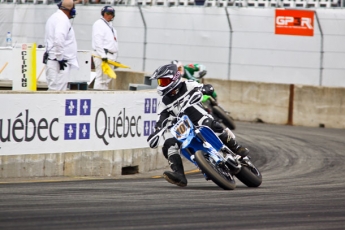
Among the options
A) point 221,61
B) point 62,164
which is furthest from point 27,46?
point 221,61

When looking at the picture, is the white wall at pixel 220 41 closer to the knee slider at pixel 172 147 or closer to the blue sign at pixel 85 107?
the blue sign at pixel 85 107

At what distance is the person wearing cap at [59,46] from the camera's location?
13.2 m

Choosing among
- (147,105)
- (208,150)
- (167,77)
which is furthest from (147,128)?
(208,150)

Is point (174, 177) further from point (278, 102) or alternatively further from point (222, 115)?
point (278, 102)

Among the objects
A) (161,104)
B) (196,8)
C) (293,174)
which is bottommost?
(293,174)

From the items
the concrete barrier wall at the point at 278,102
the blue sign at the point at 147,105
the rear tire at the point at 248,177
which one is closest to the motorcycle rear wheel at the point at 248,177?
the rear tire at the point at 248,177

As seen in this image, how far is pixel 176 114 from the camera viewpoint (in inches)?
407

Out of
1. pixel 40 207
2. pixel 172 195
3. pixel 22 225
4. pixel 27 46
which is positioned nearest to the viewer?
pixel 22 225

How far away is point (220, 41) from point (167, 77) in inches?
496

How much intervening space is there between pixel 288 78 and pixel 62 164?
11.0m

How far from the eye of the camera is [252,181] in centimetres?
1045

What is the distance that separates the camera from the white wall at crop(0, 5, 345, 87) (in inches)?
823

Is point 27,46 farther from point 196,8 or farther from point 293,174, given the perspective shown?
point 196,8

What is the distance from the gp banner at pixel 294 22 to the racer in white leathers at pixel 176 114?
11565 mm
